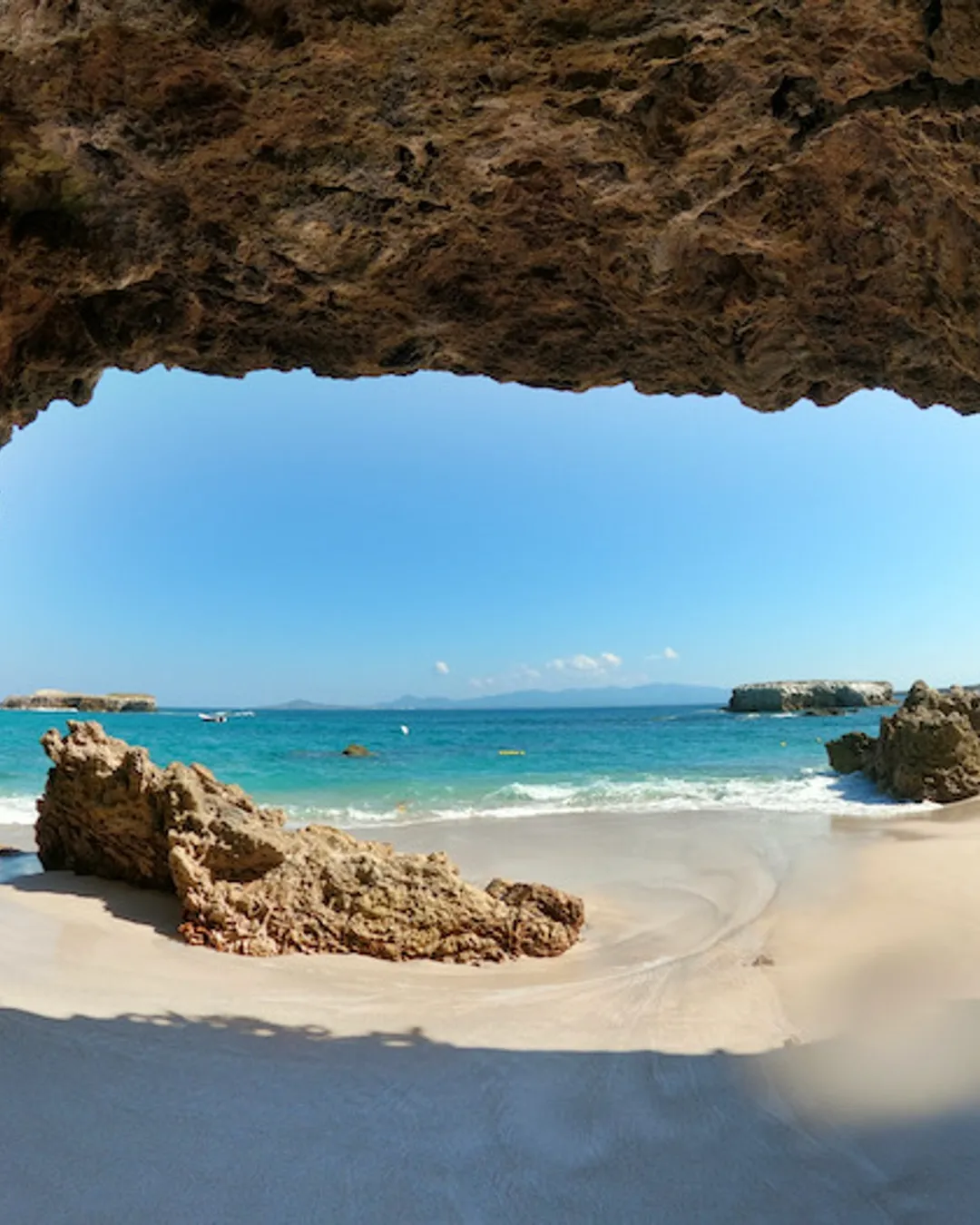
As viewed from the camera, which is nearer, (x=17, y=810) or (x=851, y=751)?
(x=17, y=810)

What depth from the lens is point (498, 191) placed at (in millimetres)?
4129

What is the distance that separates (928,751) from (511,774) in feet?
40.9

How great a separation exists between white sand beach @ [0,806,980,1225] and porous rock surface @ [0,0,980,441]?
3529 mm

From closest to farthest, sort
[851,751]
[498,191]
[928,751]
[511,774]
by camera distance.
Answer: [498,191] < [928,751] < [851,751] < [511,774]

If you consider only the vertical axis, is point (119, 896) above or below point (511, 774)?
above

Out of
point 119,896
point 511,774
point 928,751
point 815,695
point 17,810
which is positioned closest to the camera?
point 119,896

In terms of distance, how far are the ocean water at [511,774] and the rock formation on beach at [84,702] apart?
44078mm

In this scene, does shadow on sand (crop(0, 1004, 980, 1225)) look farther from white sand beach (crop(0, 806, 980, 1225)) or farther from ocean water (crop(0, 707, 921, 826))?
ocean water (crop(0, 707, 921, 826))

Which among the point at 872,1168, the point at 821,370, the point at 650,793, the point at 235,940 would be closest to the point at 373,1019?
the point at 235,940

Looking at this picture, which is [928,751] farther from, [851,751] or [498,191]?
A: [498,191]

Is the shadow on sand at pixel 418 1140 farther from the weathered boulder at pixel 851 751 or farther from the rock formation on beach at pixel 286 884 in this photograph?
the weathered boulder at pixel 851 751

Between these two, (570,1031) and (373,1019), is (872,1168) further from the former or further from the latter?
(373,1019)

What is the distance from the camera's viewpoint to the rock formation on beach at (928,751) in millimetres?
14445

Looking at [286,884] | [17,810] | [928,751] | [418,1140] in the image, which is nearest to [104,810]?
[286,884]
